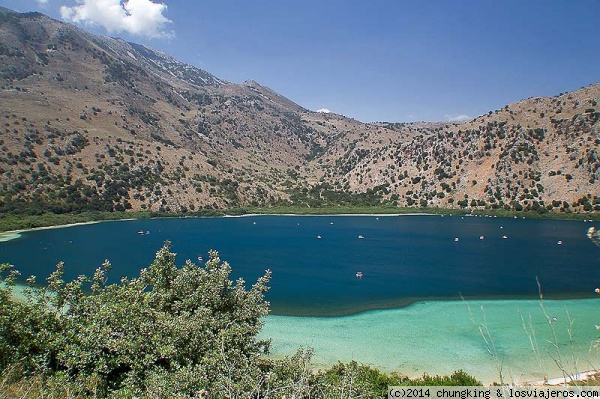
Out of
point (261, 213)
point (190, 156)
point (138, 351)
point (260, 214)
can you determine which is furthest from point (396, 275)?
point (190, 156)

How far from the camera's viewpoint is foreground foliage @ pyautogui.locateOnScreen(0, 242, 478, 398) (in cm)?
1072

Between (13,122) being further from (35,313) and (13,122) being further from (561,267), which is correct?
(561,267)

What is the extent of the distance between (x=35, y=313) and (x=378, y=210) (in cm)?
12891

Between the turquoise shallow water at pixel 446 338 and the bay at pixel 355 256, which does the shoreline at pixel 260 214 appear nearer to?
the bay at pixel 355 256

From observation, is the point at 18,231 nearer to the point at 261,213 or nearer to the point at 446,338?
the point at 261,213

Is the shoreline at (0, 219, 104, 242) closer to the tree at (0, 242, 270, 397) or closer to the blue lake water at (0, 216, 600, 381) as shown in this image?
the blue lake water at (0, 216, 600, 381)

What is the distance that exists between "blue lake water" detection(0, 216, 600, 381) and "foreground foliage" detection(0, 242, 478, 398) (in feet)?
Result: 24.5

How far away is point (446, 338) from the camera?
97.2 feet

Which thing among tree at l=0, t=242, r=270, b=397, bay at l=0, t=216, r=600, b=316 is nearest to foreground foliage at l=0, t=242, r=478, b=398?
tree at l=0, t=242, r=270, b=397

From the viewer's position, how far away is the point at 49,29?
176375 millimetres

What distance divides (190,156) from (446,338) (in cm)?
12815

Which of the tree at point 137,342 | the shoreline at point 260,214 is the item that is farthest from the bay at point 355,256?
the tree at point 137,342

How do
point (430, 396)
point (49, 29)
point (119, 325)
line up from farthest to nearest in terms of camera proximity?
point (49, 29), point (119, 325), point (430, 396)

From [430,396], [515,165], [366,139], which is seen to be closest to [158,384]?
[430,396]
